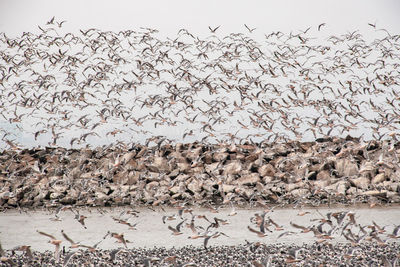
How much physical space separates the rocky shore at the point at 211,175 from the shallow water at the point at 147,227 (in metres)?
1.06

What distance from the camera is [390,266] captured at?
9.84 metres

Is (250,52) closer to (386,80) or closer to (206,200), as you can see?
(386,80)

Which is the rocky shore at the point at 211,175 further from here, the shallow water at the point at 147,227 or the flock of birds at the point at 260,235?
the flock of birds at the point at 260,235

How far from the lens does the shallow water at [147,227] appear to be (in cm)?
1377

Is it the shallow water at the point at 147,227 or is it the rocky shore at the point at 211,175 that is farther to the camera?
the rocky shore at the point at 211,175

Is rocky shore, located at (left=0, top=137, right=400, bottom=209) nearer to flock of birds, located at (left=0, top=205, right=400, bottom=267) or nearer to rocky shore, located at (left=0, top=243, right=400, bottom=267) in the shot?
flock of birds, located at (left=0, top=205, right=400, bottom=267)

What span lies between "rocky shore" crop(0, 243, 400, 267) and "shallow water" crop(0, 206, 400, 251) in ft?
2.93

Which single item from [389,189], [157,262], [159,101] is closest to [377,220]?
[389,189]

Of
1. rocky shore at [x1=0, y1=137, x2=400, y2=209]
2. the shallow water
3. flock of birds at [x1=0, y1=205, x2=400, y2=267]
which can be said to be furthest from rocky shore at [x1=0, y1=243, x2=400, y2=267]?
rocky shore at [x1=0, y1=137, x2=400, y2=209]

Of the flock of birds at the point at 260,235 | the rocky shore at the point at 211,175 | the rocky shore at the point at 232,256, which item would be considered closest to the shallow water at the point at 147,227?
the flock of birds at the point at 260,235

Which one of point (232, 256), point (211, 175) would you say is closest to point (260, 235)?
point (232, 256)

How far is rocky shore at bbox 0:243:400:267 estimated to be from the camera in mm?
11305

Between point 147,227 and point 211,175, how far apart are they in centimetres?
541

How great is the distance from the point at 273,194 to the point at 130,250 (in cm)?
862
